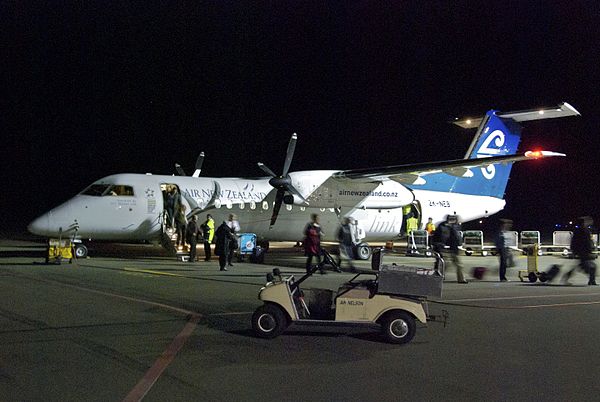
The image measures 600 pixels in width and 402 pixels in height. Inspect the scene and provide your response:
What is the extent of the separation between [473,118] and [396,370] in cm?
2361

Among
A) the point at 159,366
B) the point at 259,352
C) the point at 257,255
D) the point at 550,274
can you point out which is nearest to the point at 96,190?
the point at 257,255

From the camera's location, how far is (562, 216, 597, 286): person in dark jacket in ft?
44.2

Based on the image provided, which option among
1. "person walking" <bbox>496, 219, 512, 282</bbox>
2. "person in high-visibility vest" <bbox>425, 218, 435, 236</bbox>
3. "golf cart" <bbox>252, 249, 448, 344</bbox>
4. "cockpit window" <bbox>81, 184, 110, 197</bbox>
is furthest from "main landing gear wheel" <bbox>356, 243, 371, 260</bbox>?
"golf cart" <bbox>252, 249, 448, 344</bbox>

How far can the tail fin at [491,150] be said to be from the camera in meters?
25.8

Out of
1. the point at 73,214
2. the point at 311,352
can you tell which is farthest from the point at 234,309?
the point at 73,214

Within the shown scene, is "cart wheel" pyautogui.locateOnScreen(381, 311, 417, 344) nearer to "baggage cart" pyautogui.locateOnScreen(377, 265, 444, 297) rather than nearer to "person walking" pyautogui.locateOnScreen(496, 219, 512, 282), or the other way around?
"baggage cart" pyautogui.locateOnScreen(377, 265, 444, 297)

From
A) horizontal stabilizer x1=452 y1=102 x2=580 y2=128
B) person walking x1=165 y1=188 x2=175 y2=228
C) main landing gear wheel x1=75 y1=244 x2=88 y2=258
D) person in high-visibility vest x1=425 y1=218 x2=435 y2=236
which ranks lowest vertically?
main landing gear wheel x1=75 y1=244 x2=88 y2=258

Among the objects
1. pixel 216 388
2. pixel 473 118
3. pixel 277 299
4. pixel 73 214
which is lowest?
pixel 216 388

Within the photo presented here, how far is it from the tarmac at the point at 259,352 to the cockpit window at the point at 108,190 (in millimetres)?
7685

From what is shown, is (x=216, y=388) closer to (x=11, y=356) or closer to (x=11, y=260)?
(x=11, y=356)

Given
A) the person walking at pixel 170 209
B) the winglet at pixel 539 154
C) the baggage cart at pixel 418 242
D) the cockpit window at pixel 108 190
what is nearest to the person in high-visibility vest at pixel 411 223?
the baggage cart at pixel 418 242

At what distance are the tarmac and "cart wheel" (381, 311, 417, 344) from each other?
127mm

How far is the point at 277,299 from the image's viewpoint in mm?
7473

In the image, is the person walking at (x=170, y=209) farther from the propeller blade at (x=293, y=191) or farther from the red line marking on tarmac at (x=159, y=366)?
the red line marking on tarmac at (x=159, y=366)
